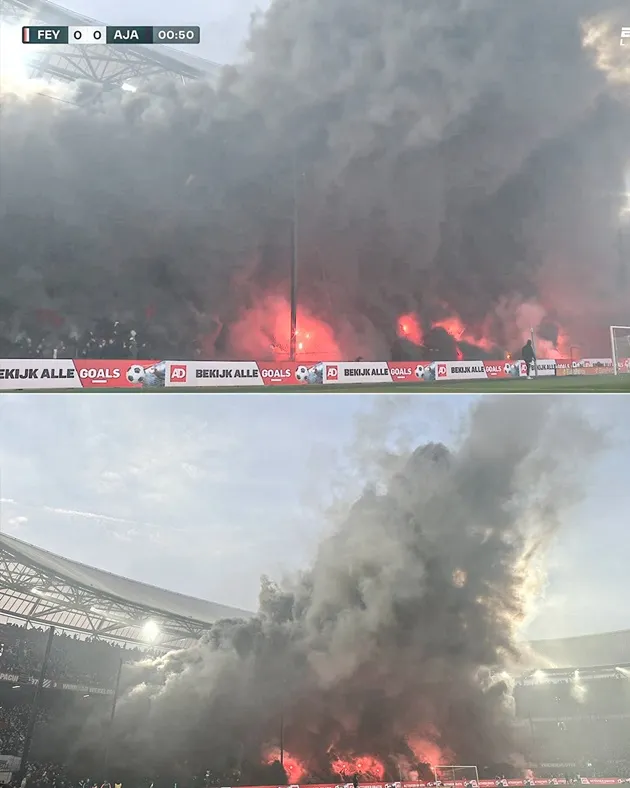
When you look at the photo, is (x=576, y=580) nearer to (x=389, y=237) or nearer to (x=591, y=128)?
(x=389, y=237)

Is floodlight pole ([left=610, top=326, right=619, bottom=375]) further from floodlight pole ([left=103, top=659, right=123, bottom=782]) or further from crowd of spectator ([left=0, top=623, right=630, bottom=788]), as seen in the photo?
floodlight pole ([left=103, top=659, right=123, bottom=782])

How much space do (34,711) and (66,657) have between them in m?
1.12

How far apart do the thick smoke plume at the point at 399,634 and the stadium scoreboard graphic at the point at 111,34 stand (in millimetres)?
12823

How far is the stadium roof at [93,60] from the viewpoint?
1584 centimetres

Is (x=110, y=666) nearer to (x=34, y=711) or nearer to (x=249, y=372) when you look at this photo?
(x=34, y=711)

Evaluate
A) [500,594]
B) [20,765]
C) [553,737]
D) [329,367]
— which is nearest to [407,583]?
[500,594]

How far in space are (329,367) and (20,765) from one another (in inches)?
443

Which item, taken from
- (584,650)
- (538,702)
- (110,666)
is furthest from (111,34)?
(538,702)

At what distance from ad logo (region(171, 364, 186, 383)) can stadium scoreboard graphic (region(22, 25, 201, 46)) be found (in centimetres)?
902

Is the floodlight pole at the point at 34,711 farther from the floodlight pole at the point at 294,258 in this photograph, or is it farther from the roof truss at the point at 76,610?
the floodlight pole at the point at 294,258

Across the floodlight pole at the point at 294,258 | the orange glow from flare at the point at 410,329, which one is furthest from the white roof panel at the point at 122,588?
the orange glow from flare at the point at 410,329

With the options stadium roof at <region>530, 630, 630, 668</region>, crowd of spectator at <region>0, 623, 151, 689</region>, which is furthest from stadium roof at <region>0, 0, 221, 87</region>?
stadium roof at <region>530, 630, 630, 668</region>

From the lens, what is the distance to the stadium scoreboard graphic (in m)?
15.4

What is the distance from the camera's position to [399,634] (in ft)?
41.4
